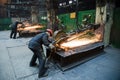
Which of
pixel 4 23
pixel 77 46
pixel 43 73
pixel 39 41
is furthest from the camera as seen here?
pixel 4 23

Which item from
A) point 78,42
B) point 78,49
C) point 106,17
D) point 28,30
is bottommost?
point 78,49

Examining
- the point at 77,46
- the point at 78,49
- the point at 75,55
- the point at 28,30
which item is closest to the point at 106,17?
the point at 77,46

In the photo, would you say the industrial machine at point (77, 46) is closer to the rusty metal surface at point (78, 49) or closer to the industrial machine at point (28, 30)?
the rusty metal surface at point (78, 49)

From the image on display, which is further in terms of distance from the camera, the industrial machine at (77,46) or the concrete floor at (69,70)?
the industrial machine at (77,46)

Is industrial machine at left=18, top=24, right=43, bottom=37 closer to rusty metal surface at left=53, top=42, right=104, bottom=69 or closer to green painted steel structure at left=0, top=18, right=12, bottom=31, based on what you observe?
rusty metal surface at left=53, top=42, right=104, bottom=69

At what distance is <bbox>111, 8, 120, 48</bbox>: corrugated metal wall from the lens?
6555mm

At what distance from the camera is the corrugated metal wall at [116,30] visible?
21.5 ft

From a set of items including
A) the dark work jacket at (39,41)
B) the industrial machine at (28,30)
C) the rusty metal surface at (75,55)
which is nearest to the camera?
the dark work jacket at (39,41)

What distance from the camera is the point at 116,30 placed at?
6.66 m

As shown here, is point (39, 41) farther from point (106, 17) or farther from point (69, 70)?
point (106, 17)

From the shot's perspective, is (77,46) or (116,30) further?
(116,30)

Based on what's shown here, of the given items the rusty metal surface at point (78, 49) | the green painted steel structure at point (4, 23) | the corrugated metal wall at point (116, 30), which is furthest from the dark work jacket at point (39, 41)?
the green painted steel structure at point (4, 23)

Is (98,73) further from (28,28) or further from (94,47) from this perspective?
(28,28)

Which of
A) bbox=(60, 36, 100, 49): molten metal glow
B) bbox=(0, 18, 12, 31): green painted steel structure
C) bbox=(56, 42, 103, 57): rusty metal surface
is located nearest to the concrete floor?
bbox=(56, 42, 103, 57): rusty metal surface
